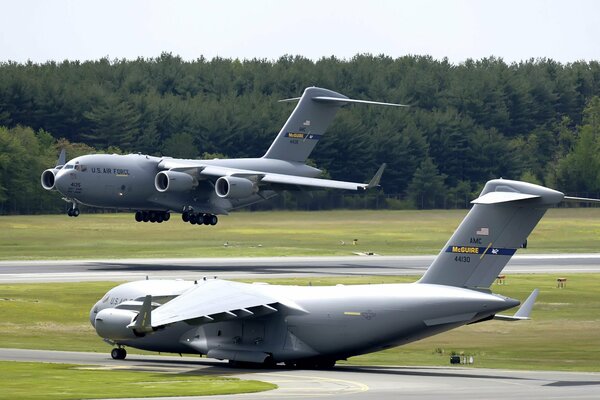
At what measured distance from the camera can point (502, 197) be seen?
3581cm

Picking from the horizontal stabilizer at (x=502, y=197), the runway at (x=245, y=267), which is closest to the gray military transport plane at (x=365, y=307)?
the horizontal stabilizer at (x=502, y=197)

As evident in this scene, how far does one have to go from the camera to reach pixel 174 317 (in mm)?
34188

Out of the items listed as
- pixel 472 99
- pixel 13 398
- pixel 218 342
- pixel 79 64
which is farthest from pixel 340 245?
pixel 79 64

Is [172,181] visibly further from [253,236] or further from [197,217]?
[253,236]

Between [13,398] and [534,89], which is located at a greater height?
[534,89]

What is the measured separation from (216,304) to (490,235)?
6.97m

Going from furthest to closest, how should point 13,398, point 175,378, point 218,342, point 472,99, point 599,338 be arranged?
1. point 472,99
2. point 599,338
3. point 218,342
4. point 175,378
5. point 13,398

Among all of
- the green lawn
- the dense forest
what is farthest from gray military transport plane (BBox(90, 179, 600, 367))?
the dense forest

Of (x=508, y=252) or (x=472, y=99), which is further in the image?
(x=472, y=99)

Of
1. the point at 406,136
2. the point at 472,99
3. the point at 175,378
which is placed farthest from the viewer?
the point at 472,99

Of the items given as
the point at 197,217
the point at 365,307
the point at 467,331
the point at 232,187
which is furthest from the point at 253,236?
the point at 365,307

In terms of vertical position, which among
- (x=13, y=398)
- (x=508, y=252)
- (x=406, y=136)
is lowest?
(x=13, y=398)

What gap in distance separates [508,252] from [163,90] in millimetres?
123514

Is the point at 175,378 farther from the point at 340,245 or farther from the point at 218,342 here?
the point at 340,245
